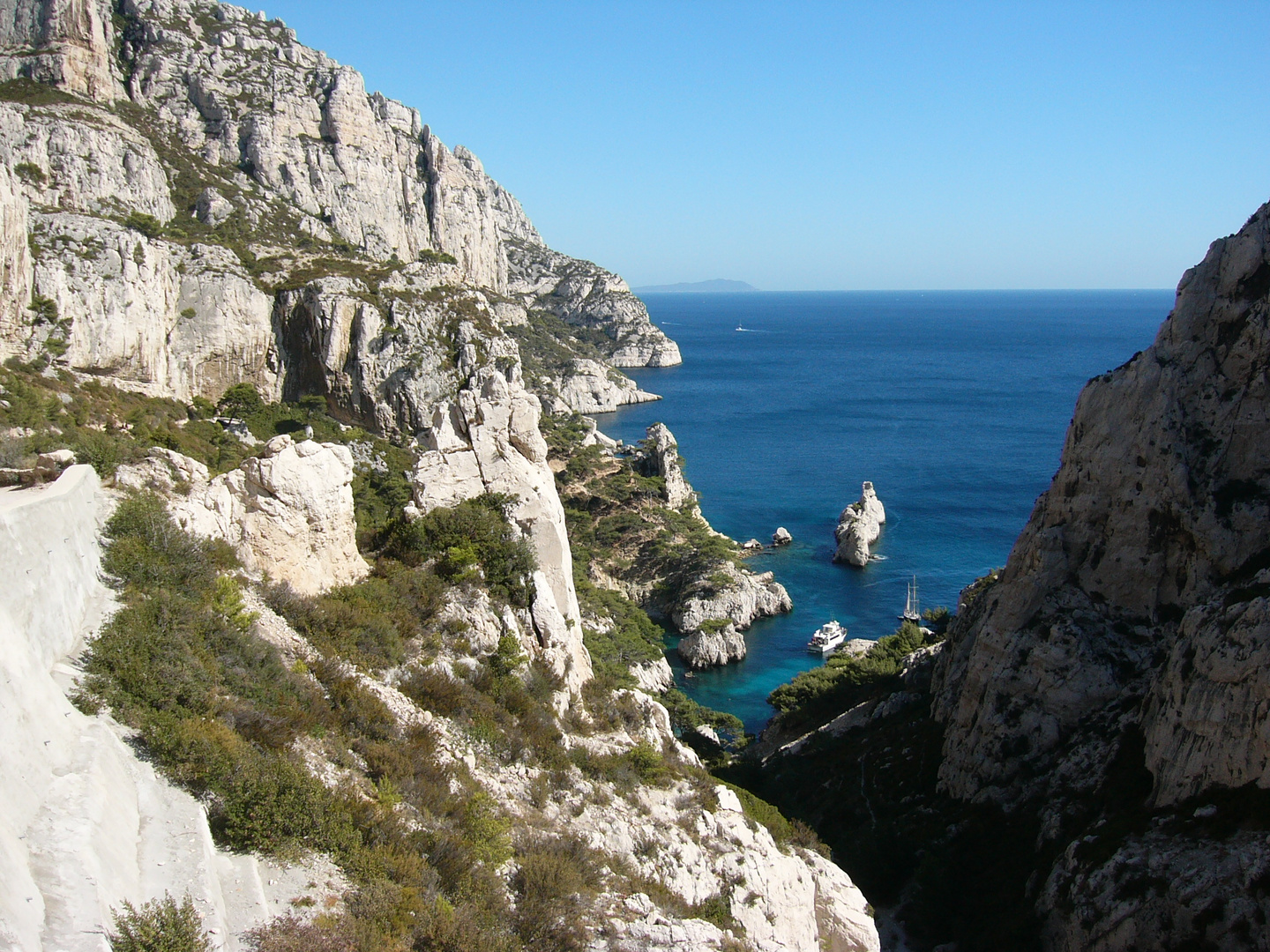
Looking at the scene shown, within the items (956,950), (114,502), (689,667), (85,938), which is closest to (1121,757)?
(956,950)

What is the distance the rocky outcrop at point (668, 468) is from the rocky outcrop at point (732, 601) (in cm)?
1128

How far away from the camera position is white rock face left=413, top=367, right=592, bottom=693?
17312 millimetres

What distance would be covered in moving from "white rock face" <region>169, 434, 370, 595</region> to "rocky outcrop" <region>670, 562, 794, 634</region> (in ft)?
103

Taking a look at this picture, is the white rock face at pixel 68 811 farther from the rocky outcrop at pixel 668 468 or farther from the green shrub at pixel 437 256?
the green shrub at pixel 437 256

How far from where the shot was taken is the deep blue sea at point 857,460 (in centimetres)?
4844

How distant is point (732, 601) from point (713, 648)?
415cm

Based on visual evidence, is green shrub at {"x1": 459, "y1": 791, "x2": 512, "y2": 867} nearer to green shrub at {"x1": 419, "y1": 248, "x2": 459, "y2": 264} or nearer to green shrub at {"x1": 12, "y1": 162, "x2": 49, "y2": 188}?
green shrub at {"x1": 12, "y1": 162, "x2": 49, "y2": 188}

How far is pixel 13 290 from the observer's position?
33750mm

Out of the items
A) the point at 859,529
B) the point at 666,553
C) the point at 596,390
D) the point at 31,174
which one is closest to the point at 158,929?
the point at 666,553

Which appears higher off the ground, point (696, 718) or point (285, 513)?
point (285, 513)

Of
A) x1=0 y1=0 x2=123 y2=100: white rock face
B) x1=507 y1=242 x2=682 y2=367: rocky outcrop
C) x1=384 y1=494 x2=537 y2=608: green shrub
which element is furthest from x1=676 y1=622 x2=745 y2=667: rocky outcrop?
x1=507 y1=242 x2=682 y2=367: rocky outcrop

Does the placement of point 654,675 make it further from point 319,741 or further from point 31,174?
point 31,174

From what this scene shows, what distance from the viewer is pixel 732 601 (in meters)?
45.7

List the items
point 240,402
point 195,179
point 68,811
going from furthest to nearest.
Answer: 1. point 195,179
2. point 240,402
3. point 68,811
